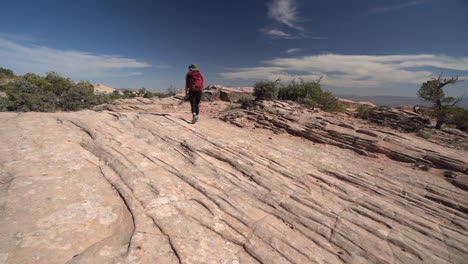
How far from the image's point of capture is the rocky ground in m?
3.12

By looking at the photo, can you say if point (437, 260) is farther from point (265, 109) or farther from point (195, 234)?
point (265, 109)

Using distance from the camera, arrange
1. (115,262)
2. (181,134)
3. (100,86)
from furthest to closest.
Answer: (100,86) → (181,134) → (115,262)

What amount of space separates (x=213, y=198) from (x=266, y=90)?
13095 millimetres

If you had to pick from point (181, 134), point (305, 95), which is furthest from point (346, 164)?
point (305, 95)

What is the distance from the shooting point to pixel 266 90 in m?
16.0

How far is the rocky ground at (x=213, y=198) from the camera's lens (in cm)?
312

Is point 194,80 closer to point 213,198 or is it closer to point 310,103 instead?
point 213,198

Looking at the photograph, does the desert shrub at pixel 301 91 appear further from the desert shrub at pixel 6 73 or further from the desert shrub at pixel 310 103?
the desert shrub at pixel 6 73

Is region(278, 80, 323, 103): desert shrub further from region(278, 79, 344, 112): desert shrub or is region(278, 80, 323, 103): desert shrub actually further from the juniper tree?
the juniper tree

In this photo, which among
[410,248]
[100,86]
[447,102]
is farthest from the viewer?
[100,86]

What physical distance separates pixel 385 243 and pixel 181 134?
276 inches

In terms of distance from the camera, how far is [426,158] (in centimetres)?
721

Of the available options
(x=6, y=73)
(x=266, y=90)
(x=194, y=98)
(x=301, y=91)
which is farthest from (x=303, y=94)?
(x=6, y=73)

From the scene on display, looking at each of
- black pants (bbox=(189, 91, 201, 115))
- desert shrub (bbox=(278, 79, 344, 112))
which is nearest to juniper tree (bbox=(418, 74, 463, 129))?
desert shrub (bbox=(278, 79, 344, 112))
